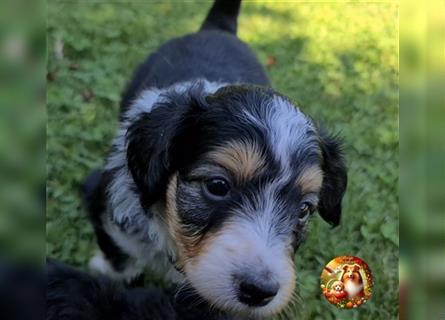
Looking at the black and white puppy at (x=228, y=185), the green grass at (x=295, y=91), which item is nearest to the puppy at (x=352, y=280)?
the green grass at (x=295, y=91)

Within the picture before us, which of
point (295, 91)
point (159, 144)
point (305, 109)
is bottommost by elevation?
point (295, 91)

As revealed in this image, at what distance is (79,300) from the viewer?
1849 mm

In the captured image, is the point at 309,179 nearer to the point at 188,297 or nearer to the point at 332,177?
the point at 332,177

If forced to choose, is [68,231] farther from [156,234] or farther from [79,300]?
[79,300]

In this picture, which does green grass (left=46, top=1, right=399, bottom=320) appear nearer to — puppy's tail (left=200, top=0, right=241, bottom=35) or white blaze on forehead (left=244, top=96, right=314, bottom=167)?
puppy's tail (left=200, top=0, right=241, bottom=35)

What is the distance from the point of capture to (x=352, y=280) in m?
2.35

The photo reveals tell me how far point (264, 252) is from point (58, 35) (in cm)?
186

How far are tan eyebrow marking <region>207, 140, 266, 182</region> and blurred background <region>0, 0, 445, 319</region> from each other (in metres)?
0.47

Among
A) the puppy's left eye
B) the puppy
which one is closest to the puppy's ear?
the puppy's left eye

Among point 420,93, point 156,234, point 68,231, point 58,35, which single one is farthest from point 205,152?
point 58,35

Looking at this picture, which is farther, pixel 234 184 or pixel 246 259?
pixel 234 184

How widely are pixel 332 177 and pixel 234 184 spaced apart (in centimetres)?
54

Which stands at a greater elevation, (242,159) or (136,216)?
(242,159)

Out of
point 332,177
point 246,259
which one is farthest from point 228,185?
point 332,177
